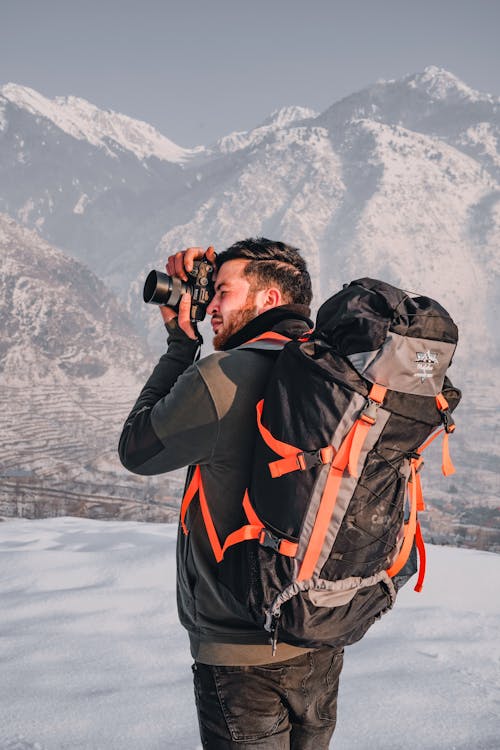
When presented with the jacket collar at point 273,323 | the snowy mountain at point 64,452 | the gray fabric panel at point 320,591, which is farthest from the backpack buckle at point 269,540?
the snowy mountain at point 64,452

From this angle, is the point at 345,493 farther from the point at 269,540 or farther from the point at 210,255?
the point at 210,255

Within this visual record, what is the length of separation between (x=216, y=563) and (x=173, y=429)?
46 centimetres

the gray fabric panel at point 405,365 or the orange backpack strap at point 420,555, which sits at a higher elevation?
the gray fabric panel at point 405,365

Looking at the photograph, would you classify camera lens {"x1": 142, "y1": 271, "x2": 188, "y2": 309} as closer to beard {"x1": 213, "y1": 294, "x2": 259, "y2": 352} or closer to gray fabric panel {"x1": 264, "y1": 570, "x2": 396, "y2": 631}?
beard {"x1": 213, "y1": 294, "x2": 259, "y2": 352}

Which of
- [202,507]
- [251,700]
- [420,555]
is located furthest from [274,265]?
[251,700]

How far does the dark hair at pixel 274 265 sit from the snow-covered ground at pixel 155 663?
7.28 feet

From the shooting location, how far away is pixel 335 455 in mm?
1835

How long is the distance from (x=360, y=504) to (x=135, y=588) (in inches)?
167

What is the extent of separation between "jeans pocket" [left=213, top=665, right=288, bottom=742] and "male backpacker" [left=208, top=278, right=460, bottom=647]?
19cm

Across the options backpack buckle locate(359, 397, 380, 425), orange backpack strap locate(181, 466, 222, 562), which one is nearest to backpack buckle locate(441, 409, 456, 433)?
backpack buckle locate(359, 397, 380, 425)

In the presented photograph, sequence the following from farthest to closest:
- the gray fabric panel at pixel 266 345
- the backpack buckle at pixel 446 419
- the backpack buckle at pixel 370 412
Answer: the gray fabric panel at pixel 266 345 < the backpack buckle at pixel 446 419 < the backpack buckle at pixel 370 412

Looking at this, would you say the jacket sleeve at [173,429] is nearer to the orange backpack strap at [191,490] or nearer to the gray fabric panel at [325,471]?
the orange backpack strap at [191,490]

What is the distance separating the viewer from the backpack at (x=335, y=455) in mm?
1831

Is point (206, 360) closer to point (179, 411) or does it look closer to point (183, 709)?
point (179, 411)
